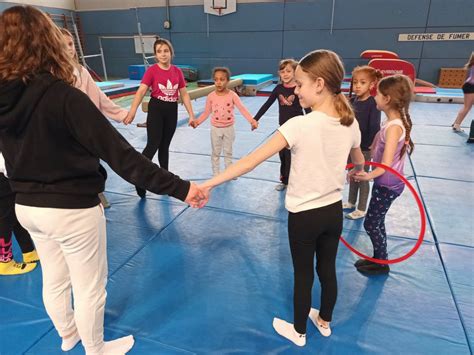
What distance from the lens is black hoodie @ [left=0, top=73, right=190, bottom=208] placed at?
1.23 m

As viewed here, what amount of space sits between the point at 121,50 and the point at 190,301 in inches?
556

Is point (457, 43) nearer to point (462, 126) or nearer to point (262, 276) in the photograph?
point (462, 126)

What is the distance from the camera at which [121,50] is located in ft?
46.3

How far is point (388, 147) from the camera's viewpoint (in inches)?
84.4

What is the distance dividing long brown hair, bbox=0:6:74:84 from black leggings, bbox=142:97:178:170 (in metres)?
2.26

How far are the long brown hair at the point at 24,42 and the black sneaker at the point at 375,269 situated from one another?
2360 millimetres

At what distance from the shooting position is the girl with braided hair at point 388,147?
2.14 metres

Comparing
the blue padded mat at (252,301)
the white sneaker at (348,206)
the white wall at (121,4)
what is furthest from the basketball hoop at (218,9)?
the blue padded mat at (252,301)

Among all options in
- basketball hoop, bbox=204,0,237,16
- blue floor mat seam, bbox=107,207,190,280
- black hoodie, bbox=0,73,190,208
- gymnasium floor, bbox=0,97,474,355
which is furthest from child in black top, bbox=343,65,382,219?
basketball hoop, bbox=204,0,237,16

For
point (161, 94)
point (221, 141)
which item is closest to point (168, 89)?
point (161, 94)

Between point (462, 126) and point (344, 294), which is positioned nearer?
point (344, 294)

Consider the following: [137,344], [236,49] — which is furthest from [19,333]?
[236,49]

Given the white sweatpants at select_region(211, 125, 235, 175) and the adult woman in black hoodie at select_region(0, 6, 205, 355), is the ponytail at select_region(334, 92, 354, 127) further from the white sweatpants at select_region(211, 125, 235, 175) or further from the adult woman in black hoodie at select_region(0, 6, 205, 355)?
the white sweatpants at select_region(211, 125, 235, 175)

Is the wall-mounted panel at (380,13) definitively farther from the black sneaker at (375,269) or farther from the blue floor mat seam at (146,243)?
the black sneaker at (375,269)
